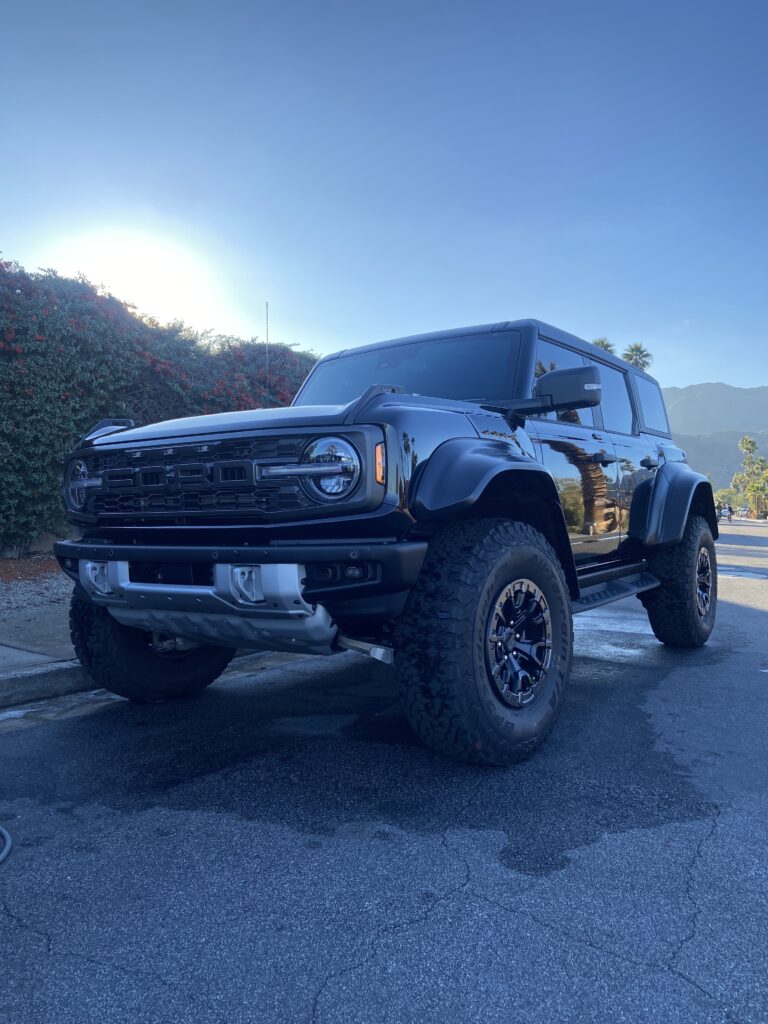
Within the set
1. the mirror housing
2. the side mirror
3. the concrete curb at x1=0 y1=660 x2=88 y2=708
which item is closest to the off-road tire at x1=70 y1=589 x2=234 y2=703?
the concrete curb at x1=0 y1=660 x2=88 y2=708

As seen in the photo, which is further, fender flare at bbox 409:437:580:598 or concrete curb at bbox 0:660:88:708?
concrete curb at bbox 0:660:88:708

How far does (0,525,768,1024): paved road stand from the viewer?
5.43 ft

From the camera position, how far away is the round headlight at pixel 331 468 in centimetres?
266

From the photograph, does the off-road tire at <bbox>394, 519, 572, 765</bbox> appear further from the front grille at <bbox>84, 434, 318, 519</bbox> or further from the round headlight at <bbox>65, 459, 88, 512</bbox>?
the round headlight at <bbox>65, 459, 88, 512</bbox>

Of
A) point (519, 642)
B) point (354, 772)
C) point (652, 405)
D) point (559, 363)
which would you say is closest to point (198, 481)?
point (354, 772)

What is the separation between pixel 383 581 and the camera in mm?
2611

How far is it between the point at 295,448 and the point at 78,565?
4.08 feet

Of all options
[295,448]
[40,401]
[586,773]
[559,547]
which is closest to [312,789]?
[586,773]

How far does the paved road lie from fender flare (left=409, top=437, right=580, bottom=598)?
1035mm

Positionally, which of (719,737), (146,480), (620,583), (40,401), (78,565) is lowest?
(719,737)

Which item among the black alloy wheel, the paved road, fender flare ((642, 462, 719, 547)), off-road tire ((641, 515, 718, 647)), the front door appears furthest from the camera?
off-road tire ((641, 515, 718, 647))

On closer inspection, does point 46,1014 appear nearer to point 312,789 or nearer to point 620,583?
point 312,789

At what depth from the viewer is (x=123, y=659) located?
3.69 m

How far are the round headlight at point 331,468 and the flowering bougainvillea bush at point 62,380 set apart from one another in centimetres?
486
